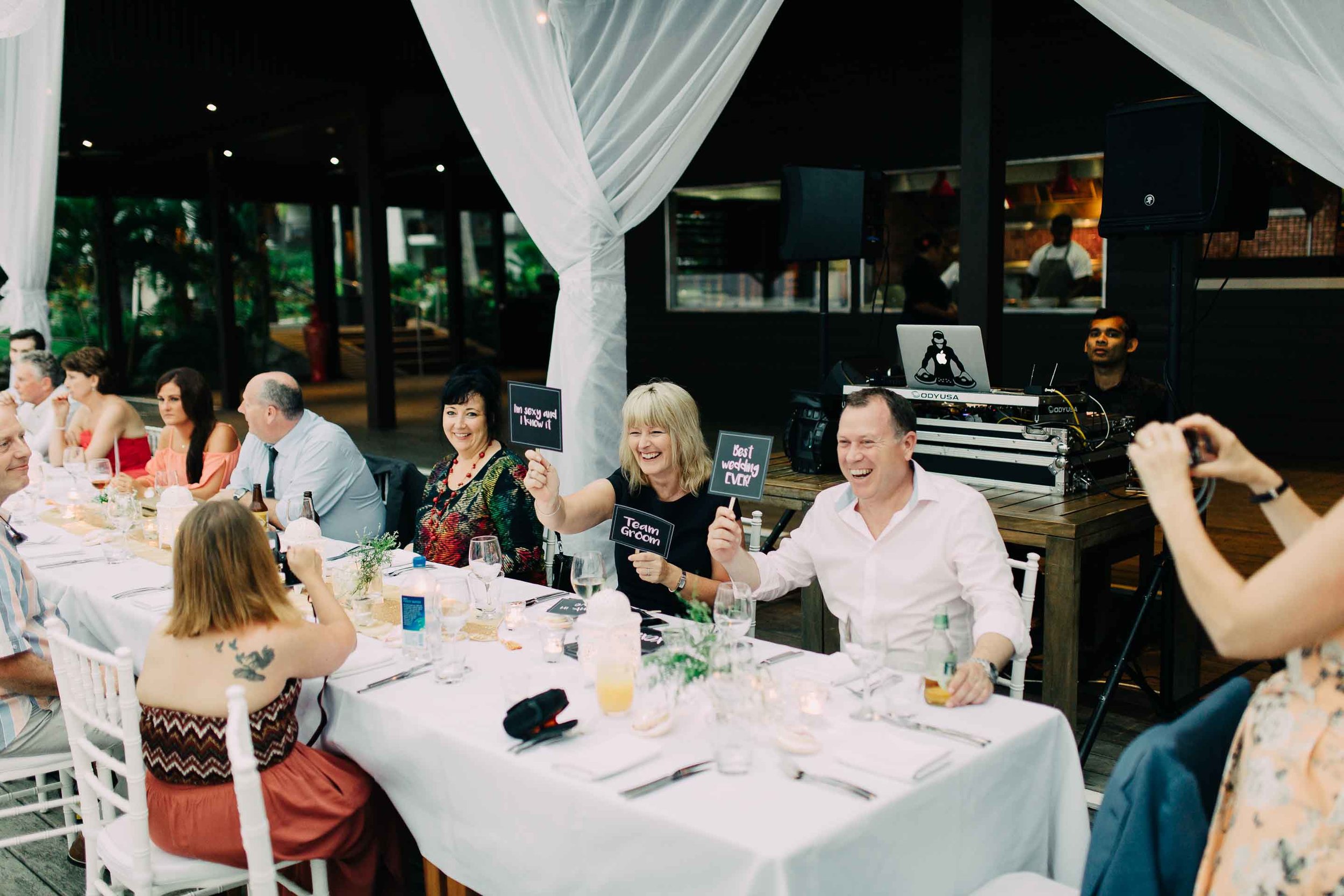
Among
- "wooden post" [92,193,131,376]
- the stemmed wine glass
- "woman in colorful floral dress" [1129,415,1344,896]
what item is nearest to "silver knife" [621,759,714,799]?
"woman in colorful floral dress" [1129,415,1344,896]

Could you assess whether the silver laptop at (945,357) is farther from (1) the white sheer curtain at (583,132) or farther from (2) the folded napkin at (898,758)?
(2) the folded napkin at (898,758)

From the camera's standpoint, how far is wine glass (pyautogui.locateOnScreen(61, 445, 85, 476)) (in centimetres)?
511

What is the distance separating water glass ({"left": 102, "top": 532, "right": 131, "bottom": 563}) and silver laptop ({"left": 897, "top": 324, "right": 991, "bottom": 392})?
2.89 metres

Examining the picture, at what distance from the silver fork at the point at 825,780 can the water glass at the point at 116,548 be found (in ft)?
8.94

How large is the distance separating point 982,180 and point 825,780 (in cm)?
392

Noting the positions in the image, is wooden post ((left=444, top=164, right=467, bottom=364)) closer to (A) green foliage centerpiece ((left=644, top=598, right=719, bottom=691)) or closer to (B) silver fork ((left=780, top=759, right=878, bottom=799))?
(A) green foliage centerpiece ((left=644, top=598, right=719, bottom=691))

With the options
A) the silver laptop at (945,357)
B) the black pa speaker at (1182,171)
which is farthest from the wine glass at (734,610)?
the black pa speaker at (1182,171)

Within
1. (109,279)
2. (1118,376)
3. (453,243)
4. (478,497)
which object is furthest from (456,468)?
(109,279)

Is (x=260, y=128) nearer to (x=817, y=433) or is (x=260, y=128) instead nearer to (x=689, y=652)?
(x=817, y=433)

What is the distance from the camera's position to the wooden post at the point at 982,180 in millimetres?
5098

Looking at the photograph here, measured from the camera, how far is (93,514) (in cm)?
443

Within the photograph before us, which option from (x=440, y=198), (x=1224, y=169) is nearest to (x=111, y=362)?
(x=1224, y=169)

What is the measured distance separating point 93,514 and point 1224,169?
4322 mm

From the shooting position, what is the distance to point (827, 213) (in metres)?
5.36
